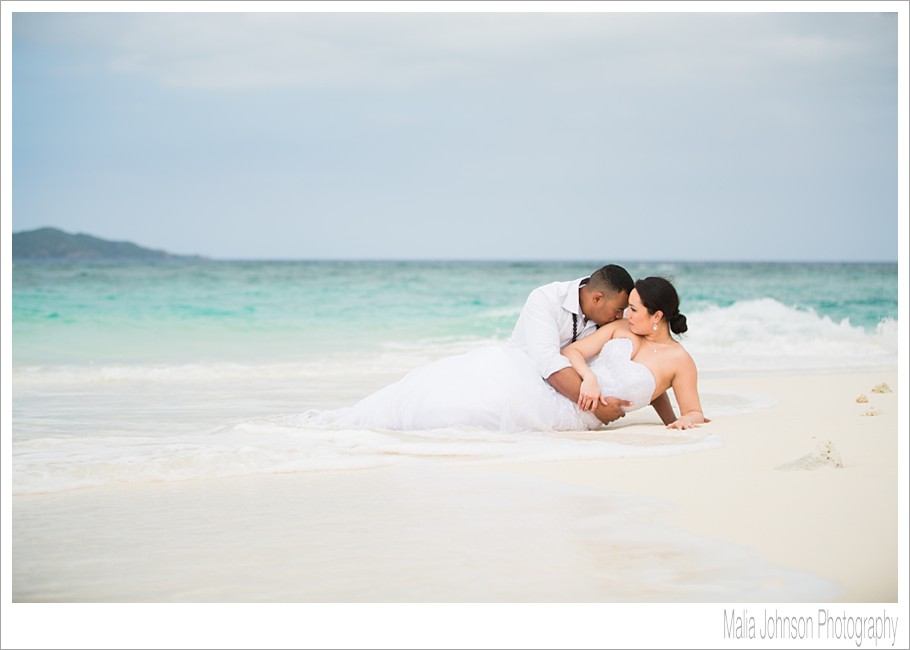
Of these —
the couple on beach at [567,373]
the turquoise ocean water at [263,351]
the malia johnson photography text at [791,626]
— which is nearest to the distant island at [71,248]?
the turquoise ocean water at [263,351]

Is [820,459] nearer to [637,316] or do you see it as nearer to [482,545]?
[637,316]

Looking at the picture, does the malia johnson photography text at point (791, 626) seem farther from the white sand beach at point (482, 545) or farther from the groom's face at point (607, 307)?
the groom's face at point (607, 307)

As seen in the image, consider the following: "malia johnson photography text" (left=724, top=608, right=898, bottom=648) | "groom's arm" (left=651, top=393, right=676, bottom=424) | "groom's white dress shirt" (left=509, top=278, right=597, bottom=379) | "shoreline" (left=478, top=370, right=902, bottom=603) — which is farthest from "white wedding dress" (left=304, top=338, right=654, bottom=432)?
"malia johnson photography text" (left=724, top=608, right=898, bottom=648)

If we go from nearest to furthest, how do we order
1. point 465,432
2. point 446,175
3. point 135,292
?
point 465,432
point 135,292
point 446,175

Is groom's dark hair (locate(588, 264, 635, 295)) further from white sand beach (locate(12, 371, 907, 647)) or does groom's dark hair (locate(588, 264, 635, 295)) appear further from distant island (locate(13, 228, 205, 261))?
distant island (locate(13, 228, 205, 261))

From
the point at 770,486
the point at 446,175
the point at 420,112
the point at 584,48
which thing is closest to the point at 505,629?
the point at 770,486

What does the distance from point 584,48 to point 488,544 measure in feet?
69.9

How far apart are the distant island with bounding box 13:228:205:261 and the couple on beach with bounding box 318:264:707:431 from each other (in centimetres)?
2345

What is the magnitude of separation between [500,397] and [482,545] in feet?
6.68

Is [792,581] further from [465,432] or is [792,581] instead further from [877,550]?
[465,432]

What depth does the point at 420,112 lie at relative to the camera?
85.9 feet

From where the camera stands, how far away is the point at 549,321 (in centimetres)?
537

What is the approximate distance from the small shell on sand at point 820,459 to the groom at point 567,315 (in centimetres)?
119

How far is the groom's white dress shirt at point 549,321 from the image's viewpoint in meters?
5.32
